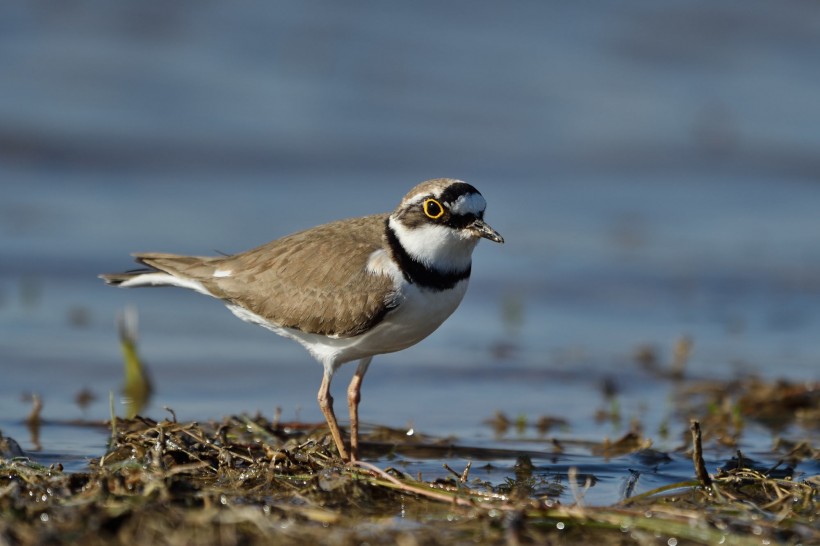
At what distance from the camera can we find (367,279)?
5906 millimetres

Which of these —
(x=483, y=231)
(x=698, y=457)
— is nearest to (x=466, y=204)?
(x=483, y=231)

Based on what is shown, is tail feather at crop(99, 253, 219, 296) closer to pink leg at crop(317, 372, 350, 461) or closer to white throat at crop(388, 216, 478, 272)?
pink leg at crop(317, 372, 350, 461)

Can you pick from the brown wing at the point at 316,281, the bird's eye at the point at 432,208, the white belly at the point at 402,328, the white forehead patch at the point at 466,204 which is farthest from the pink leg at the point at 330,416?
the white forehead patch at the point at 466,204

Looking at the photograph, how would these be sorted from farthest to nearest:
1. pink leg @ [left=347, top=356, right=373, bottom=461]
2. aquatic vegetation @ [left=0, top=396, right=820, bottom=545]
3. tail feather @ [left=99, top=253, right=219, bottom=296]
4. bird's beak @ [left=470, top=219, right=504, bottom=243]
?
1. tail feather @ [left=99, top=253, right=219, bottom=296]
2. pink leg @ [left=347, top=356, right=373, bottom=461]
3. bird's beak @ [left=470, top=219, right=504, bottom=243]
4. aquatic vegetation @ [left=0, top=396, right=820, bottom=545]

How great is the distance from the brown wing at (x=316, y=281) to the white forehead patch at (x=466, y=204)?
454mm

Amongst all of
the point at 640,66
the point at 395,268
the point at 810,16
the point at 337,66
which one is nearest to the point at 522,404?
the point at 395,268

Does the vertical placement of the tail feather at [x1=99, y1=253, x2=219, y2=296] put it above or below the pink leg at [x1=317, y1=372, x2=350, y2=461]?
above

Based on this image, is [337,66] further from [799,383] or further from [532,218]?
[799,383]

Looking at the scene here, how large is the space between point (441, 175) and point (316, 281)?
798 centimetres

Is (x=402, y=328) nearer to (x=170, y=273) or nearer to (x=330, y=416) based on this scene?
(x=330, y=416)

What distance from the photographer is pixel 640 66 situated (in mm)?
18438

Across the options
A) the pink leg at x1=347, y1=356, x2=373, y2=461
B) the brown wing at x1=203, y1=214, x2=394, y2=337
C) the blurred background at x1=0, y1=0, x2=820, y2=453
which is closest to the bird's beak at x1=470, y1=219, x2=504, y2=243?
the brown wing at x1=203, y1=214, x2=394, y2=337

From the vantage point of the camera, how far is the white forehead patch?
231 inches

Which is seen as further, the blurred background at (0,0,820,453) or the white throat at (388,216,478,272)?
the blurred background at (0,0,820,453)
